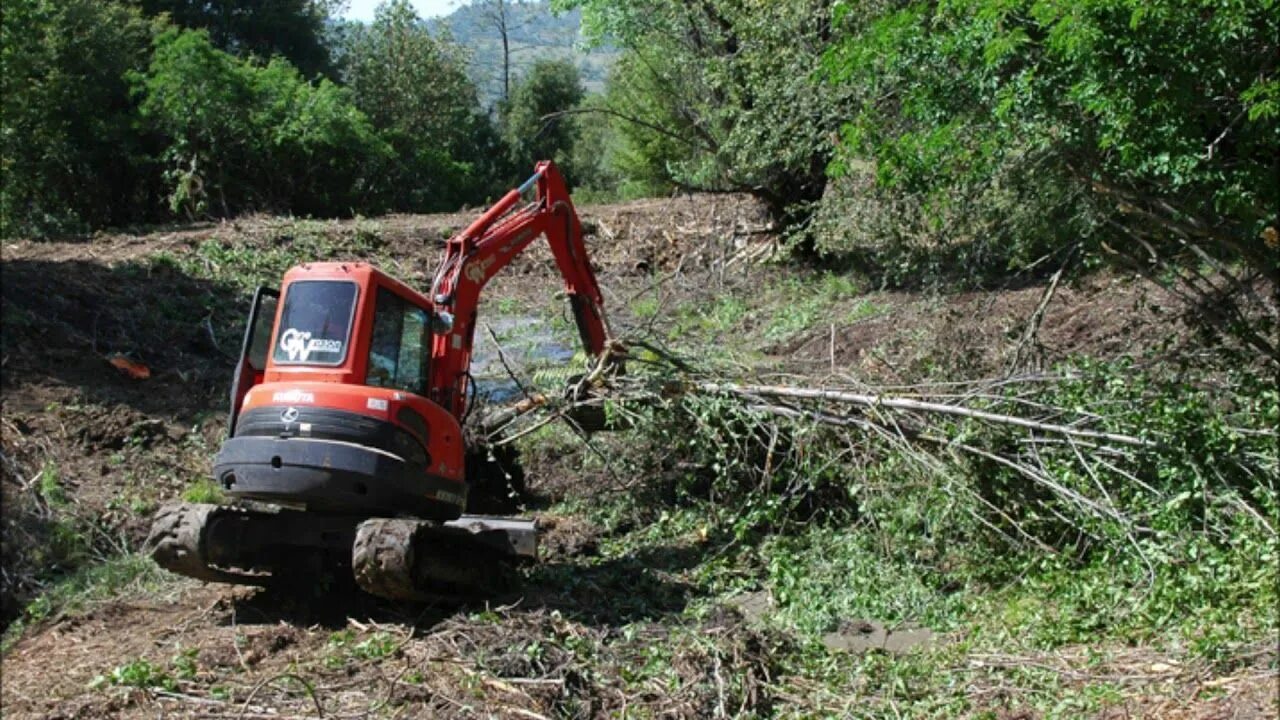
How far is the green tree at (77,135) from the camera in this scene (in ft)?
74.7

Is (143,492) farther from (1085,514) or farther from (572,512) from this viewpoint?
(1085,514)

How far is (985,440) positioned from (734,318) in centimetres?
850

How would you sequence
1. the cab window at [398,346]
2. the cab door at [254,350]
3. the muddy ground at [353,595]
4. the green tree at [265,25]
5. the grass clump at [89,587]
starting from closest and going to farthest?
1. the muddy ground at [353,595]
2. the cab window at [398,346]
3. the cab door at [254,350]
4. the grass clump at [89,587]
5. the green tree at [265,25]

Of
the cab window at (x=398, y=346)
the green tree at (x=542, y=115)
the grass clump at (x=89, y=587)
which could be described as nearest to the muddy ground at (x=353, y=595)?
the grass clump at (x=89, y=587)

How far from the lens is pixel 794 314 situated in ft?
55.0

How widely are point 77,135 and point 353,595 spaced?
18698 millimetres

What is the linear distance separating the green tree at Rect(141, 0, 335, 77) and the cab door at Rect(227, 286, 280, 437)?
2458cm

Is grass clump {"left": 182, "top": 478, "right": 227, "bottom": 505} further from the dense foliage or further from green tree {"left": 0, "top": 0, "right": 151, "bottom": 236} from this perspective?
green tree {"left": 0, "top": 0, "right": 151, "bottom": 236}

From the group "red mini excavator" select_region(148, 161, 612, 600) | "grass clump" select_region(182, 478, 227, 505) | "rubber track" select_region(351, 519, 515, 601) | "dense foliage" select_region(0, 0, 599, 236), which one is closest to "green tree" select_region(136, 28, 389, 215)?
"dense foliage" select_region(0, 0, 599, 236)

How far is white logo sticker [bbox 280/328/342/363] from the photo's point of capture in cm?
773

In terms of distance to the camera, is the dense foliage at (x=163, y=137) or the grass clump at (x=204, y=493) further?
the dense foliage at (x=163, y=137)

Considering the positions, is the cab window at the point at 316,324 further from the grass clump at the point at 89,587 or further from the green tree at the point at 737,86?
the green tree at the point at 737,86

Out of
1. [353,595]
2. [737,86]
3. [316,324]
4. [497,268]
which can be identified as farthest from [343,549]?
[737,86]

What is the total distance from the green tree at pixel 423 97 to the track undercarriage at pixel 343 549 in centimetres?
2214
